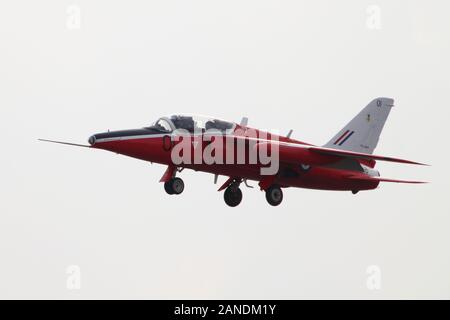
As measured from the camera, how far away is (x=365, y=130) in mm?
38781

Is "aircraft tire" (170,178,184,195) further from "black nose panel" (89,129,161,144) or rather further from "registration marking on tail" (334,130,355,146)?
"registration marking on tail" (334,130,355,146)

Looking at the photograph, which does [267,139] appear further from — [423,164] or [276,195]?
[423,164]

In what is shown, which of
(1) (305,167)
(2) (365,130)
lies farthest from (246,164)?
(2) (365,130)

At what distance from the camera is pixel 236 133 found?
34.7 m

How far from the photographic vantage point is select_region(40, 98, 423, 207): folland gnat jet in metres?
33.4

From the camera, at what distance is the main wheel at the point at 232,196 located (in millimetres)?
36688

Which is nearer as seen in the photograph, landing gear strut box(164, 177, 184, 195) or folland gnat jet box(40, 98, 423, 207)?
folland gnat jet box(40, 98, 423, 207)

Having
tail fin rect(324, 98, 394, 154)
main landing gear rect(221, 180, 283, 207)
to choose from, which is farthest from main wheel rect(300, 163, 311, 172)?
tail fin rect(324, 98, 394, 154)

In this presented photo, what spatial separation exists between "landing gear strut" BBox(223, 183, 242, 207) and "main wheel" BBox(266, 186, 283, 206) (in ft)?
3.77

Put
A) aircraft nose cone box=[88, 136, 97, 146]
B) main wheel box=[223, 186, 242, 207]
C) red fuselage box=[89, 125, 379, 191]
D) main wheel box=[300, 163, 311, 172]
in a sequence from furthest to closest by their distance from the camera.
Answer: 1. main wheel box=[223, 186, 242, 207]
2. main wheel box=[300, 163, 311, 172]
3. red fuselage box=[89, 125, 379, 191]
4. aircraft nose cone box=[88, 136, 97, 146]

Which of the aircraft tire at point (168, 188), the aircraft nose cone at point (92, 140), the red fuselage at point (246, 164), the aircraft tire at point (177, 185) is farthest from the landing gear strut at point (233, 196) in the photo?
the aircraft nose cone at point (92, 140)

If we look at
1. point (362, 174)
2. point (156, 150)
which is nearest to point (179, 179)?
point (156, 150)

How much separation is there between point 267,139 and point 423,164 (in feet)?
20.4

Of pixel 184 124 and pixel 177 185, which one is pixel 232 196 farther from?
pixel 184 124
